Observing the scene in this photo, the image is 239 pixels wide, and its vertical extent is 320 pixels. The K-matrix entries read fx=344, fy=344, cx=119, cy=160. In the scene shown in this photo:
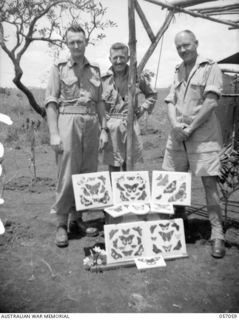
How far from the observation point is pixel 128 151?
11.5 feet

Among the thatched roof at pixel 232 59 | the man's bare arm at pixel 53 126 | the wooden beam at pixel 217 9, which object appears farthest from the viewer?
the thatched roof at pixel 232 59

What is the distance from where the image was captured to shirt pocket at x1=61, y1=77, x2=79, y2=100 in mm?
3301

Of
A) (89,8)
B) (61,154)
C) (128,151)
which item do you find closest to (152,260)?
(128,151)

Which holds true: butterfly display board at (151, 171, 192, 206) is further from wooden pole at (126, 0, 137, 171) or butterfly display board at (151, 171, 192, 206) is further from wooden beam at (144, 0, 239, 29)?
wooden beam at (144, 0, 239, 29)

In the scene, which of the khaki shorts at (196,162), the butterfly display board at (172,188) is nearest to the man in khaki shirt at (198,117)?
the khaki shorts at (196,162)

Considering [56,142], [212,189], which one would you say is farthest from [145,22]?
[212,189]

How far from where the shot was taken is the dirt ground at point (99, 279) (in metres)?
2.55

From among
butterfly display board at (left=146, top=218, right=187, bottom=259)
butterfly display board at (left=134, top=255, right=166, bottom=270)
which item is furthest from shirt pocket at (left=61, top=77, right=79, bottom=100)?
butterfly display board at (left=134, top=255, right=166, bottom=270)

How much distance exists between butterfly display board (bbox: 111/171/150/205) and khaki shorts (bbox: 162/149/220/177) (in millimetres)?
364

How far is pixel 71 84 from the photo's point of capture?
3.30 meters

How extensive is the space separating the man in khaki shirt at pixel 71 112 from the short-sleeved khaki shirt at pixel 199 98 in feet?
2.70

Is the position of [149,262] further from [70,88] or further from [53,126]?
[70,88]

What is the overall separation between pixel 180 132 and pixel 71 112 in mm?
1054

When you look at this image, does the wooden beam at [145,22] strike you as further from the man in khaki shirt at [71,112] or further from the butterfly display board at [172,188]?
the butterfly display board at [172,188]
